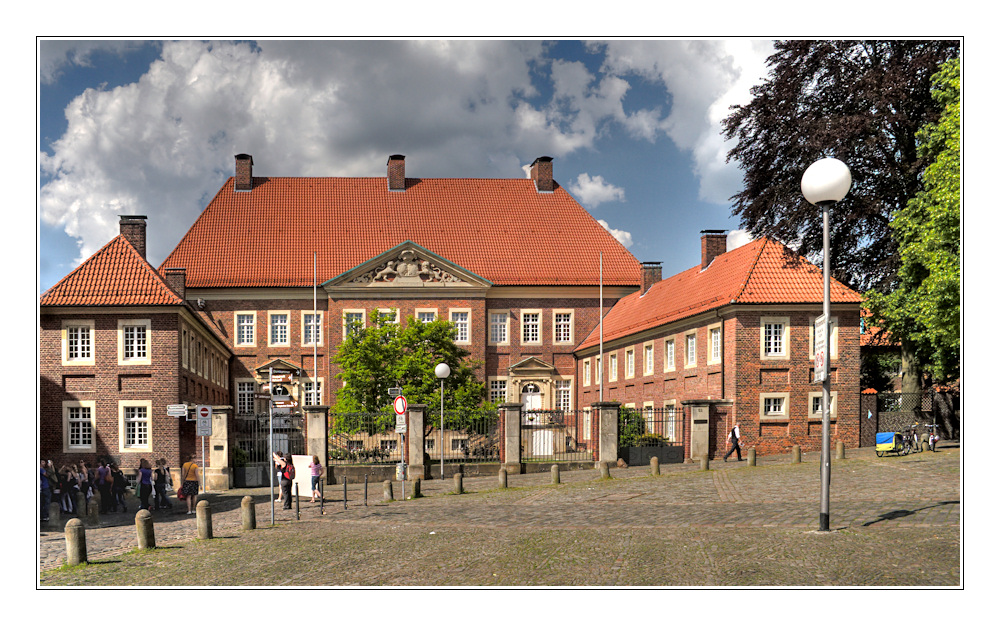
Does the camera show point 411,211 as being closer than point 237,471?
No

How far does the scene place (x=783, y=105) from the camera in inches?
1230

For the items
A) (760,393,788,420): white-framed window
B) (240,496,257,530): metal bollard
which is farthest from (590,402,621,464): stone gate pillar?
(240,496,257,530): metal bollard

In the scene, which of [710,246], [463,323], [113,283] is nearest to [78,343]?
[113,283]

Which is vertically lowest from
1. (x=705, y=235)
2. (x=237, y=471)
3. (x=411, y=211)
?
(x=237, y=471)

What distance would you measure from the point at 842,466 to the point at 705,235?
56.8 ft

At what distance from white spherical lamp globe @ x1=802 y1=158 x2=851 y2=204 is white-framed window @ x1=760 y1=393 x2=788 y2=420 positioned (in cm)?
2058

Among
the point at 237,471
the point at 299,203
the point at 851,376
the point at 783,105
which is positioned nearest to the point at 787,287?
the point at 851,376

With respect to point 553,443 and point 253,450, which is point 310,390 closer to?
point 253,450

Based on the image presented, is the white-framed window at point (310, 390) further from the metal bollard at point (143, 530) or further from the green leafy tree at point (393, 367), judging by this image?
the metal bollard at point (143, 530)

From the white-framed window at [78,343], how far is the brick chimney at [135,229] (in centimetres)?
585

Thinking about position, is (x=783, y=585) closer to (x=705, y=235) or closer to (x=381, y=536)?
(x=381, y=536)

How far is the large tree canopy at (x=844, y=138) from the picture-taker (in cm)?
2811

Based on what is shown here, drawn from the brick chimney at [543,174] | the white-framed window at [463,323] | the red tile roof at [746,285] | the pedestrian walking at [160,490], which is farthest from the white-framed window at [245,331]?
the pedestrian walking at [160,490]

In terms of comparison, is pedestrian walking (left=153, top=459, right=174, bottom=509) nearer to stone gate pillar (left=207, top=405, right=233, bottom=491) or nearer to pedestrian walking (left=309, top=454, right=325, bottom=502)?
pedestrian walking (left=309, top=454, right=325, bottom=502)
